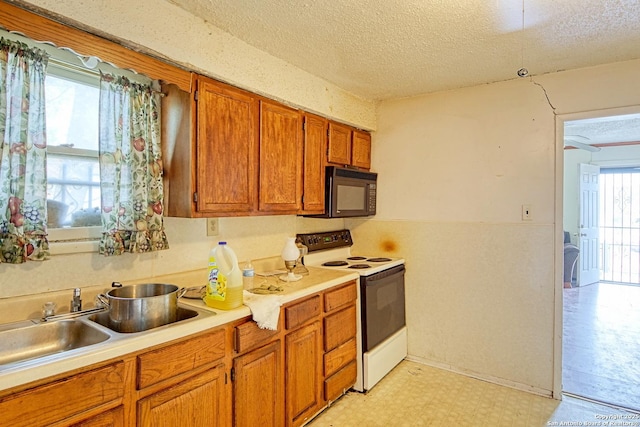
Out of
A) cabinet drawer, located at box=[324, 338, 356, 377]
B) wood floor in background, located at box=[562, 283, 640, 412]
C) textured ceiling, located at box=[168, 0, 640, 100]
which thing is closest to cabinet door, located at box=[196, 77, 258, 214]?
textured ceiling, located at box=[168, 0, 640, 100]

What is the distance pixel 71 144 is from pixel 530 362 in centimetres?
310

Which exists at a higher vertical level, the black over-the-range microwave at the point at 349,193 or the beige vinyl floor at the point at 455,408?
the black over-the-range microwave at the point at 349,193

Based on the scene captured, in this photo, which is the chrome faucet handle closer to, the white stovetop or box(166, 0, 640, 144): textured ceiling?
box(166, 0, 640, 144): textured ceiling

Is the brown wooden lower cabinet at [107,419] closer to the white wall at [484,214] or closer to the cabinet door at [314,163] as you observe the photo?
the cabinet door at [314,163]

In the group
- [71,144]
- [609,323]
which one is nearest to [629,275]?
[609,323]

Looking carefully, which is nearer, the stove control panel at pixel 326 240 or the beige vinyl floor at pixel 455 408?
the beige vinyl floor at pixel 455 408

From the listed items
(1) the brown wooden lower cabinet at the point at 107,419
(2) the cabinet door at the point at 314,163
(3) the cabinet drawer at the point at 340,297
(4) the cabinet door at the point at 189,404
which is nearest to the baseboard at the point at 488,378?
(3) the cabinet drawer at the point at 340,297

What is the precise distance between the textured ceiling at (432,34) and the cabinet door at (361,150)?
0.57m

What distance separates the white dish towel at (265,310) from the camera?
70.1 inches

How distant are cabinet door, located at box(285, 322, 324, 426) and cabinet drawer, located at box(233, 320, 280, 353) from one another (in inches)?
7.9

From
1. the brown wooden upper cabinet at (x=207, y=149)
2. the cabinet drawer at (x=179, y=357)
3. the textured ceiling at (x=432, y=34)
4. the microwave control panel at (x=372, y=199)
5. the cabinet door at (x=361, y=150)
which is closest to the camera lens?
the cabinet drawer at (x=179, y=357)

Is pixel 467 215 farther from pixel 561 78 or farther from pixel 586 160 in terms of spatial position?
pixel 586 160

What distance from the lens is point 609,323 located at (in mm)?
4078

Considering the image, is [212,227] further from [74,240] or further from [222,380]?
[222,380]
